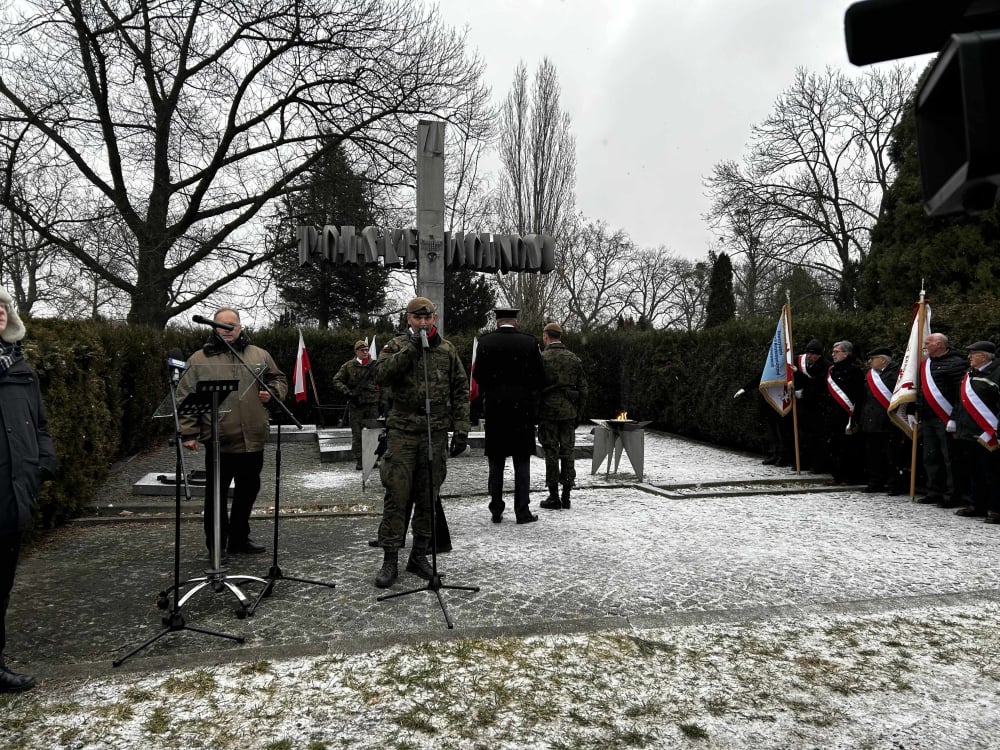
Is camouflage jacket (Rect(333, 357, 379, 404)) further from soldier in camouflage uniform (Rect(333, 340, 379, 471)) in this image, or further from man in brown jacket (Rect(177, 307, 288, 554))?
man in brown jacket (Rect(177, 307, 288, 554))

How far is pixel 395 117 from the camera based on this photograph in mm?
19375

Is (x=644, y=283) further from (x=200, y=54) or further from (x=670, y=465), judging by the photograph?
(x=670, y=465)

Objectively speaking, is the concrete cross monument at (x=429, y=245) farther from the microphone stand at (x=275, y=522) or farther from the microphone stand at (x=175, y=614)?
the microphone stand at (x=175, y=614)

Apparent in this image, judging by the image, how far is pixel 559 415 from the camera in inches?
310

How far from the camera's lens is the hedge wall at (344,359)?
7056 millimetres

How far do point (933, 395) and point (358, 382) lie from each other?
7879 millimetres

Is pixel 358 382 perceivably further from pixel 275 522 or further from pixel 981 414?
pixel 981 414

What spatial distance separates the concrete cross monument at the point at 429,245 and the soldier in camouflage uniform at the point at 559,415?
5062 mm

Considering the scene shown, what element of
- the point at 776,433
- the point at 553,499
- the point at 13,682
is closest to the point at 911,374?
the point at 776,433

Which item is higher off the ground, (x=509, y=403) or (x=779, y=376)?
(x=779, y=376)

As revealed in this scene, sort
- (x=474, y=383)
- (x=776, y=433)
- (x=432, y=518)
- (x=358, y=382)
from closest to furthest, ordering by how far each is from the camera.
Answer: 1. (x=432, y=518)
2. (x=358, y=382)
3. (x=474, y=383)
4. (x=776, y=433)

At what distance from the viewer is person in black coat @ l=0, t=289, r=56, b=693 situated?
133 inches

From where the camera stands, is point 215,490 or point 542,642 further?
point 215,490

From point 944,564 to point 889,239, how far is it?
18103 mm
